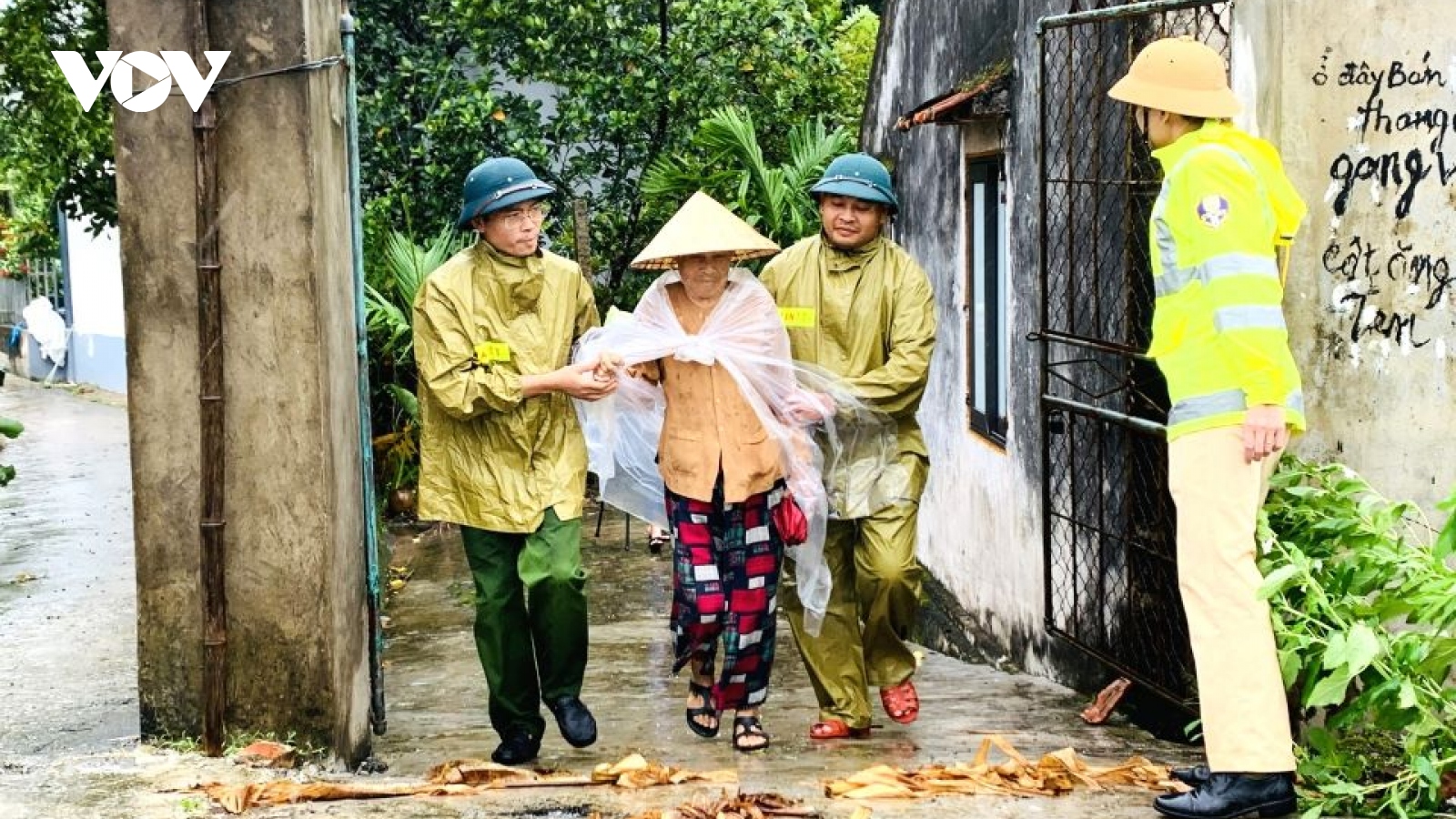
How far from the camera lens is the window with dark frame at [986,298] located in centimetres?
859

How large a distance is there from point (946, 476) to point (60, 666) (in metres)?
4.71

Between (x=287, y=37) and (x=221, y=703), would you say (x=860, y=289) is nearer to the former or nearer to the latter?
(x=287, y=37)

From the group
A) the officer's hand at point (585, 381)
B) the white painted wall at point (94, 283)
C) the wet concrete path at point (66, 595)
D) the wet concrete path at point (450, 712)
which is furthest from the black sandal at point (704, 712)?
the white painted wall at point (94, 283)

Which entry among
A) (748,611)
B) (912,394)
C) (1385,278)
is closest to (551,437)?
(748,611)

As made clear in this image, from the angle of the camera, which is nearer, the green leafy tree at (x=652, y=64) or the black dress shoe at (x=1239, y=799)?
the black dress shoe at (x=1239, y=799)

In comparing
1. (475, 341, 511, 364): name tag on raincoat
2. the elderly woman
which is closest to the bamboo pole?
(475, 341, 511, 364): name tag on raincoat

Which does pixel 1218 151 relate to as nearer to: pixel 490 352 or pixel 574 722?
pixel 490 352

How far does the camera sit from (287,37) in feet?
16.5

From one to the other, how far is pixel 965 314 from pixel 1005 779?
4.80m

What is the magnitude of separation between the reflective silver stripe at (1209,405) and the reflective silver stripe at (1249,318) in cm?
16

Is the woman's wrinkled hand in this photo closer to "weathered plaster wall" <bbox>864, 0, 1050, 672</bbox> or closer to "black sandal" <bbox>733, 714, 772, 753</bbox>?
"black sandal" <bbox>733, 714, 772, 753</bbox>

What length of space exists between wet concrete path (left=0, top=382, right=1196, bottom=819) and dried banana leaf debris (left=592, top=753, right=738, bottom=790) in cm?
8

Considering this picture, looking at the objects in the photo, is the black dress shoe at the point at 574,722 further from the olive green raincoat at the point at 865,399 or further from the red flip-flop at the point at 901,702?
the red flip-flop at the point at 901,702

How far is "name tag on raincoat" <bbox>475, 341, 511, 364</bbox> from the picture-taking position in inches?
217
